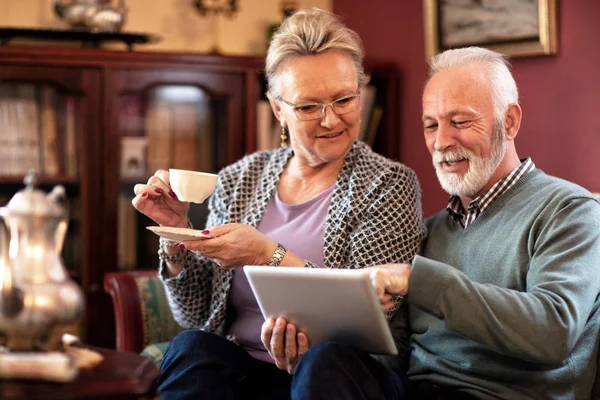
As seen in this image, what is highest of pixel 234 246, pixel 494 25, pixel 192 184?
pixel 494 25

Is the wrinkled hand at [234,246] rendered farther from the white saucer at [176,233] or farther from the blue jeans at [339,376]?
the blue jeans at [339,376]

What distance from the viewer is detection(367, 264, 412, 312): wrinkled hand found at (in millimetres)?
1448

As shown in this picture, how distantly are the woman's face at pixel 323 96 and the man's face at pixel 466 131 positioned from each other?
0.78 ft

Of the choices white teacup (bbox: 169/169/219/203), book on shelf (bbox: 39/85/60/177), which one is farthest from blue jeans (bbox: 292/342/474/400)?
book on shelf (bbox: 39/85/60/177)

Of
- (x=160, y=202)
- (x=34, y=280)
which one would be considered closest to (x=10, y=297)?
(x=34, y=280)

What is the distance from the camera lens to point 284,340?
163 centimetres

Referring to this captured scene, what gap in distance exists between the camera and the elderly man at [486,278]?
1.44 metres

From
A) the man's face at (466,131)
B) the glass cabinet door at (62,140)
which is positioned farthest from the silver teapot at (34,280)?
the glass cabinet door at (62,140)

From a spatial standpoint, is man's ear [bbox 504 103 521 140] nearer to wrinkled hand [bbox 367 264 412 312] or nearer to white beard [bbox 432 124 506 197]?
white beard [bbox 432 124 506 197]

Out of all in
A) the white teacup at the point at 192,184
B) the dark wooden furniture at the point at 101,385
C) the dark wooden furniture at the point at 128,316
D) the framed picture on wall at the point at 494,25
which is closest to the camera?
the dark wooden furniture at the point at 101,385

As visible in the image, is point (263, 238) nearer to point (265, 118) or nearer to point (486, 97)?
point (486, 97)

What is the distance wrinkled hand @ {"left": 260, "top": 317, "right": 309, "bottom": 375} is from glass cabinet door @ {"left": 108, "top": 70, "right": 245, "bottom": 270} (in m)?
1.34

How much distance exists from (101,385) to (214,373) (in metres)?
0.57

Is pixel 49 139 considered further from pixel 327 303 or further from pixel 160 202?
pixel 327 303
